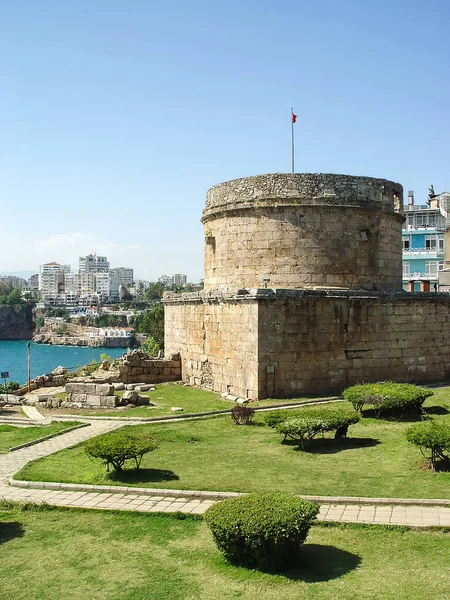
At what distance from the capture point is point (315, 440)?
13594 millimetres

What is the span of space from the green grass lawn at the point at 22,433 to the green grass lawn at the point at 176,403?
5.57 ft

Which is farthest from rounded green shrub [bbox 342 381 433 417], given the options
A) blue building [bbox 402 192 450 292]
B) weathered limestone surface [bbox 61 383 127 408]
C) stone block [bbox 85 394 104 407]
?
blue building [bbox 402 192 450 292]

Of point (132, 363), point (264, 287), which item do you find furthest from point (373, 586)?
point (132, 363)

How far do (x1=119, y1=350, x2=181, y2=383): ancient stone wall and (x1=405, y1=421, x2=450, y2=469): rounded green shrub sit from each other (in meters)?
14.4

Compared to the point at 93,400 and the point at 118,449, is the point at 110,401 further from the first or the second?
the point at 118,449

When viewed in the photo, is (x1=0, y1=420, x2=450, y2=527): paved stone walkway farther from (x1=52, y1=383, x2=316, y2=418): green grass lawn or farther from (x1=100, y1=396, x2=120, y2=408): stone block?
(x1=100, y1=396, x2=120, y2=408): stone block

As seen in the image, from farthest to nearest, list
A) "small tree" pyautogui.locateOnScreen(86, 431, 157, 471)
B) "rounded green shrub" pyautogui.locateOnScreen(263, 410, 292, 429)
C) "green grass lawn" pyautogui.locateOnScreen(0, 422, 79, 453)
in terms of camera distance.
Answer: "green grass lawn" pyautogui.locateOnScreen(0, 422, 79, 453), "rounded green shrub" pyautogui.locateOnScreen(263, 410, 292, 429), "small tree" pyautogui.locateOnScreen(86, 431, 157, 471)

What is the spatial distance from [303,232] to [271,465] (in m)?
10.3

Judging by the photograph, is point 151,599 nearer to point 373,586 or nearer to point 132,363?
point 373,586

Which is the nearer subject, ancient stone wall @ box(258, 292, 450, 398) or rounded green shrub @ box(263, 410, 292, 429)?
rounded green shrub @ box(263, 410, 292, 429)

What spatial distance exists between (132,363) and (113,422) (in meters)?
7.50

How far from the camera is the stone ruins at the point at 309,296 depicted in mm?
19031

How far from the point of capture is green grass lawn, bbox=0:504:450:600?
694 cm

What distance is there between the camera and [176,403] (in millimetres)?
19422
